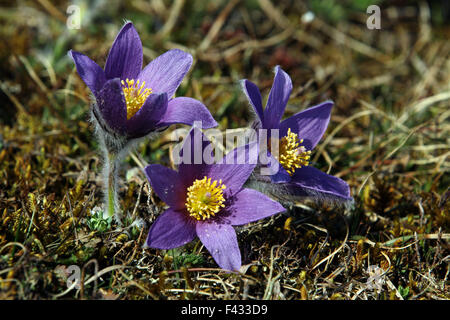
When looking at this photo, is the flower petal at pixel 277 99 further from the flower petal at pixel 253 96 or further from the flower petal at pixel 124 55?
the flower petal at pixel 124 55

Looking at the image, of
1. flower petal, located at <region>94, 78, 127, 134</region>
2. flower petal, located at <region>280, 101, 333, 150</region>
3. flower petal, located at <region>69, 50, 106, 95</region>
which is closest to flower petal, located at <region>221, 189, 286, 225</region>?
flower petal, located at <region>280, 101, 333, 150</region>

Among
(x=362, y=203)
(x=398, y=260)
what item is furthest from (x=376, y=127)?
(x=398, y=260)

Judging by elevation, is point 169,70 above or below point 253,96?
above

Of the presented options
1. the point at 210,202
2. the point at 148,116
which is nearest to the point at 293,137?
the point at 210,202

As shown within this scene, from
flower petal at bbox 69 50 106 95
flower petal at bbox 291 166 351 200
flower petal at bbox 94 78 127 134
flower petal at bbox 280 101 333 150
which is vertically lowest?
flower petal at bbox 291 166 351 200

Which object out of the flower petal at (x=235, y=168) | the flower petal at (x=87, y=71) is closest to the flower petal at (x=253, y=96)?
the flower petal at (x=235, y=168)

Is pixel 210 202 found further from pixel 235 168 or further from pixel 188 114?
pixel 188 114

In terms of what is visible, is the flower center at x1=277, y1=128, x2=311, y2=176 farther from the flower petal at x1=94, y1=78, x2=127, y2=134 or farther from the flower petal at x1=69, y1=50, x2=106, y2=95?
the flower petal at x1=69, y1=50, x2=106, y2=95
